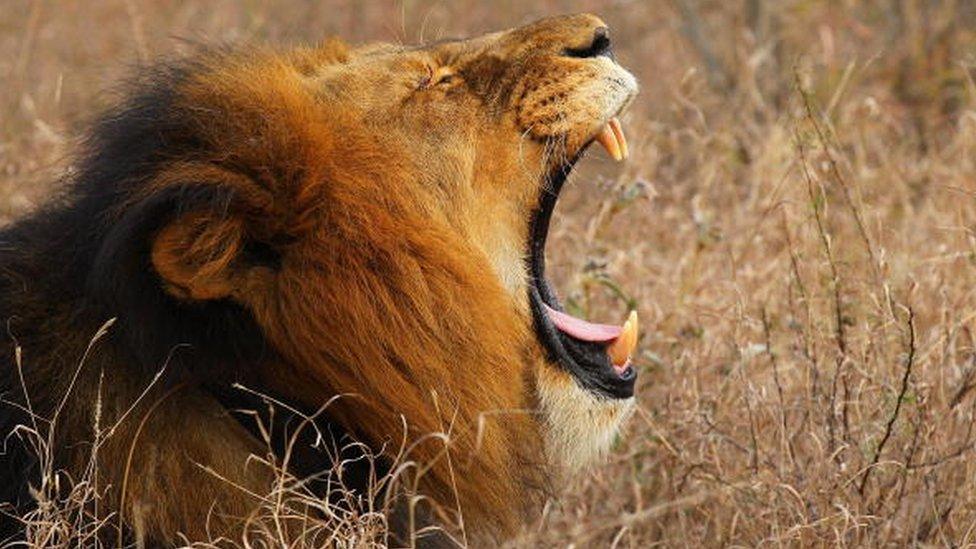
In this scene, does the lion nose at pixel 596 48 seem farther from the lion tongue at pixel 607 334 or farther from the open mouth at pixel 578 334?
the lion tongue at pixel 607 334

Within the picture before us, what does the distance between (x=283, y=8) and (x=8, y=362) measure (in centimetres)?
624

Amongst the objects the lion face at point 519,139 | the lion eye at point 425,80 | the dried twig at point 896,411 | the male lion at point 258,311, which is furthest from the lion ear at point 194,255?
the dried twig at point 896,411

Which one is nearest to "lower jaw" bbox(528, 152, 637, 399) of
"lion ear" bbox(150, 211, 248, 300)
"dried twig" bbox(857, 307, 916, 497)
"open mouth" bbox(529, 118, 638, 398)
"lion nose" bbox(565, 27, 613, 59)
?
"open mouth" bbox(529, 118, 638, 398)

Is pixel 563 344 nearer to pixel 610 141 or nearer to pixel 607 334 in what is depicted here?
pixel 607 334

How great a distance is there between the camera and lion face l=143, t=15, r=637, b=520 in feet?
9.20

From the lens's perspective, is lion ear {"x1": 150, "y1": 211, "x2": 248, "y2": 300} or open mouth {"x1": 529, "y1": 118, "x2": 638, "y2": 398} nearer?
lion ear {"x1": 150, "y1": 211, "x2": 248, "y2": 300}

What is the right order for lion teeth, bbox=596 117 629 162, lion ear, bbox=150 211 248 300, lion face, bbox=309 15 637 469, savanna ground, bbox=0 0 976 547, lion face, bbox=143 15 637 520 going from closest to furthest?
lion ear, bbox=150 211 248 300 < lion face, bbox=143 15 637 520 < lion face, bbox=309 15 637 469 < lion teeth, bbox=596 117 629 162 < savanna ground, bbox=0 0 976 547

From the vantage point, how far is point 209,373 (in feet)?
9.11

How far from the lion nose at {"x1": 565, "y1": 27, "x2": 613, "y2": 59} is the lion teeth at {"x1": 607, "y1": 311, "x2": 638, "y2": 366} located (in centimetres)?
52

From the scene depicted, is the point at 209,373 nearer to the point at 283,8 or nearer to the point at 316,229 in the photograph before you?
the point at 316,229

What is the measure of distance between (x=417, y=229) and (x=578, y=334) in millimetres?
A: 514

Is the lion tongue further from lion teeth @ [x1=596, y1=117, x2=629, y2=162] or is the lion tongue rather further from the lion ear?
the lion ear

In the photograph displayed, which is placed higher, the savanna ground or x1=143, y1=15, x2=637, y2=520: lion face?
x1=143, y1=15, x2=637, y2=520: lion face

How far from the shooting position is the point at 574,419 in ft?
10.6
